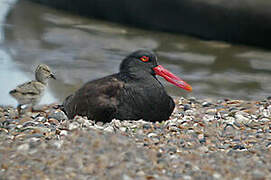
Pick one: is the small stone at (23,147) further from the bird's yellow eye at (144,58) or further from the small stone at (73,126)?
the bird's yellow eye at (144,58)

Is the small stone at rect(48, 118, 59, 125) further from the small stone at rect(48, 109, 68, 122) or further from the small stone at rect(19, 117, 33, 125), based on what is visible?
the small stone at rect(19, 117, 33, 125)

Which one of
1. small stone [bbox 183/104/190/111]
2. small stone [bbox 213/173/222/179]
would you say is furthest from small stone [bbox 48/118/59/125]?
small stone [bbox 213/173/222/179]

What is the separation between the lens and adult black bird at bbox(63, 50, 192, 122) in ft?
11.7

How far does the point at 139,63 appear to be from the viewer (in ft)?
12.0

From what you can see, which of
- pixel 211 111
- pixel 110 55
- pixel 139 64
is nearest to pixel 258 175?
pixel 139 64

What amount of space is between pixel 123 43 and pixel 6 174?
16.7 ft

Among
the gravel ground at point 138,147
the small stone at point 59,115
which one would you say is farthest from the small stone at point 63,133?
the small stone at point 59,115

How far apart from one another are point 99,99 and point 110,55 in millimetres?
3311

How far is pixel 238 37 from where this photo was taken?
7.82m

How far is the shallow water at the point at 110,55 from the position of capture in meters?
5.80

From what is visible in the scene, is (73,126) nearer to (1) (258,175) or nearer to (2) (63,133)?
(2) (63,133)

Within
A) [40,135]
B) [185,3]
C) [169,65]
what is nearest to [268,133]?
[40,135]

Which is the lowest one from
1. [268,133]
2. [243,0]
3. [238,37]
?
[268,133]

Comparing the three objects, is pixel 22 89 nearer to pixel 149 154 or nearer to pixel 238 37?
pixel 149 154
